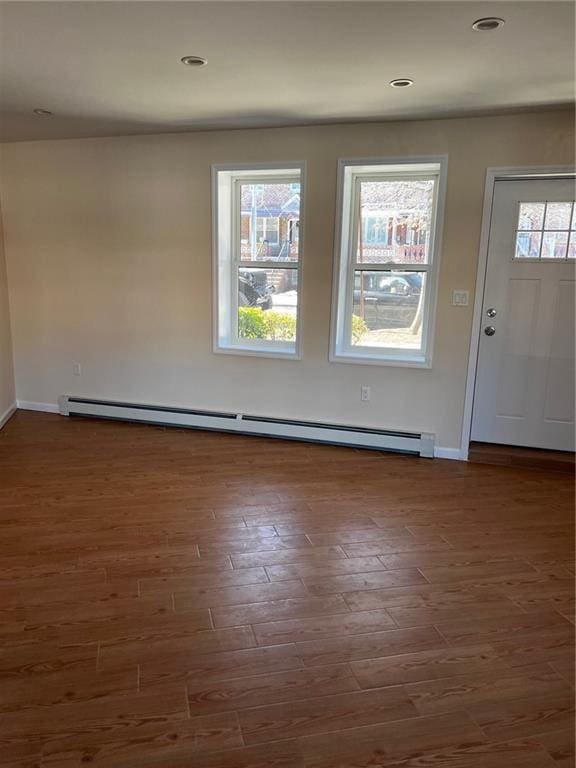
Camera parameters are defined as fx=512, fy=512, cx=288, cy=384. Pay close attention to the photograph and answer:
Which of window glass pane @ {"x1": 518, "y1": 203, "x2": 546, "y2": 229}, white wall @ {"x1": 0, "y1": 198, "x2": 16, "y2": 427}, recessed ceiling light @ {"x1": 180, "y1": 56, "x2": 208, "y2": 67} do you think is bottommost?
white wall @ {"x1": 0, "y1": 198, "x2": 16, "y2": 427}

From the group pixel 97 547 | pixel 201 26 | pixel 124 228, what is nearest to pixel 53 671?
pixel 97 547

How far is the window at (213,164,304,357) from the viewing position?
4.11 m

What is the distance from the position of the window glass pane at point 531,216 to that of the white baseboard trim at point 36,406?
424 cm

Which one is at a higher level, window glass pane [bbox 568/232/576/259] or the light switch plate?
window glass pane [bbox 568/232/576/259]

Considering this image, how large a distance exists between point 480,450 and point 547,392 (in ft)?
2.13

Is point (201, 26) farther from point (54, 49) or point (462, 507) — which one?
point (462, 507)

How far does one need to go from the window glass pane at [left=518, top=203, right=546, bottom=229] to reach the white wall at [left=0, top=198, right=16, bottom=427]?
428cm

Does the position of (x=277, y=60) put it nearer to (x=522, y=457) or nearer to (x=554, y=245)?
(x=554, y=245)

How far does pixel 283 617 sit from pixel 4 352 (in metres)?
3.72

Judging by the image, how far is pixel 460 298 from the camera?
377 centimetres

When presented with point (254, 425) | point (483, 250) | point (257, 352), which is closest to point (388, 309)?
point (483, 250)

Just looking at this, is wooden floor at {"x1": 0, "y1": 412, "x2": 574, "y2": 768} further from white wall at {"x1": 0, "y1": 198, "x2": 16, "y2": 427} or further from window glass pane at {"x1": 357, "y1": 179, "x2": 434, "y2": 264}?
window glass pane at {"x1": 357, "y1": 179, "x2": 434, "y2": 264}

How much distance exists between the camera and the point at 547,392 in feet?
12.5

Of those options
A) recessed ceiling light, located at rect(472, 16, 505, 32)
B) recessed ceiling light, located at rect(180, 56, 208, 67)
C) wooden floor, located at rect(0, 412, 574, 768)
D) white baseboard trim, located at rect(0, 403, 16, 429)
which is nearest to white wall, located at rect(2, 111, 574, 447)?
white baseboard trim, located at rect(0, 403, 16, 429)
